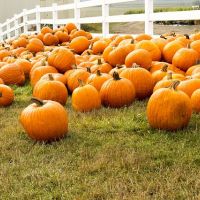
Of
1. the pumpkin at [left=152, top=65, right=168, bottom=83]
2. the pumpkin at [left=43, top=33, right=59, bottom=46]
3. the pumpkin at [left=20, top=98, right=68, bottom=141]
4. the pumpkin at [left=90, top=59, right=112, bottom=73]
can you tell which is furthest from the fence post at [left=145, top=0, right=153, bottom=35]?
the pumpkin at [left=20, top=98, right=68, bottom=141]

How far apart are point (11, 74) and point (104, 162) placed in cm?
400

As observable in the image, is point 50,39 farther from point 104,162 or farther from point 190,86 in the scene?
point 104,162

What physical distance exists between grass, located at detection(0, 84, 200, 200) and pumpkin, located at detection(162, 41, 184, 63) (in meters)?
1.65

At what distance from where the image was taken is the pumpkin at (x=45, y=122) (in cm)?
382

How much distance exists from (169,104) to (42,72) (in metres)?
2.74

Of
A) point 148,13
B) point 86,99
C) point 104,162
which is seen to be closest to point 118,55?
point 86,99

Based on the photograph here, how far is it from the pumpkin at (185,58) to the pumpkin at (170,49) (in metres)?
0.28

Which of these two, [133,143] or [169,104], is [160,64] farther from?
[133,143]

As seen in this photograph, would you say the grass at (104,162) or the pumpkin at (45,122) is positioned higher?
the pumpkin at (45,122)

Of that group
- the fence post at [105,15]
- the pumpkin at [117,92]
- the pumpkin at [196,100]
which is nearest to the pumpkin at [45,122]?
the pumpkin at [117,92]

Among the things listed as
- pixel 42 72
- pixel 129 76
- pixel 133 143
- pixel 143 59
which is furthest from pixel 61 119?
pixel 42 72

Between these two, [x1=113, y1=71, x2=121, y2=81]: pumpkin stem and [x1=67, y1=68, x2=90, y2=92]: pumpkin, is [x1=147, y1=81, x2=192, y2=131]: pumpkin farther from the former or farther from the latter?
[x1=67, y1=68, x2=90, y2=92]: pumpkin

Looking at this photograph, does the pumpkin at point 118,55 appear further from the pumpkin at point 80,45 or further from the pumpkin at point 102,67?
the pumpkin at point 80,45

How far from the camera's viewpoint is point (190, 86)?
14.7 feet
